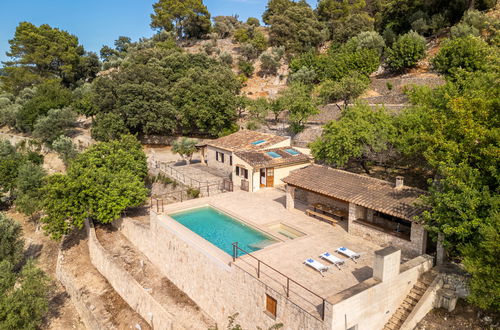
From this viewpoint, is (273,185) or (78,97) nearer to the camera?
(273,185)

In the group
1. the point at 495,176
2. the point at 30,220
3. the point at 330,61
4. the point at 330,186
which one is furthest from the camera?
the point at 330,61

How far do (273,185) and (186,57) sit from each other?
3590cm

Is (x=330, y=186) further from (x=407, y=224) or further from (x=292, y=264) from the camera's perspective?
(x=292, y=264)

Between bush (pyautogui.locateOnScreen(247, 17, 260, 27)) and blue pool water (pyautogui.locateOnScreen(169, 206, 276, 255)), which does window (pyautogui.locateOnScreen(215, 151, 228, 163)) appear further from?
bush (pyautogui.locateOnScreen(247, 17, 260, 27))

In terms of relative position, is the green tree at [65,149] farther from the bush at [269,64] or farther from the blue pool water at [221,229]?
the bush at [269,64]

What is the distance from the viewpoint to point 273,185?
83.6 ft

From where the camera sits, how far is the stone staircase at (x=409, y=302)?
40.3ft

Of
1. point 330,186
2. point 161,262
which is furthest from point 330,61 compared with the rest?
point 161,262

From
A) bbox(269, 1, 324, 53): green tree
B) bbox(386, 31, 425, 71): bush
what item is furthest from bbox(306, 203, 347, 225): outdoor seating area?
bbox(269, 1, 324, 53): green tree

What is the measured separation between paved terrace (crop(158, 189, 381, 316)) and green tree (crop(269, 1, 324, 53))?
47414 mm

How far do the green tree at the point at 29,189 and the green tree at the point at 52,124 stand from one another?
14.0 metres

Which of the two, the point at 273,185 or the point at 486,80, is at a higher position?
the point at 486,80

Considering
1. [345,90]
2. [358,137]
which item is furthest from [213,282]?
[345,90]

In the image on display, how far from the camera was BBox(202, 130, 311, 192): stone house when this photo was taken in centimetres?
2478
